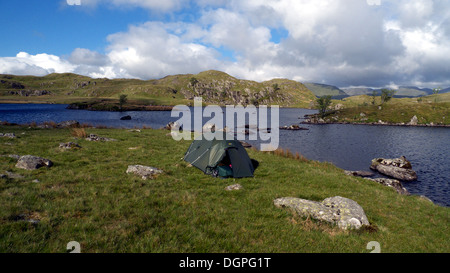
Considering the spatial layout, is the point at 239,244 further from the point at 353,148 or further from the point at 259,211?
the point at 353,148

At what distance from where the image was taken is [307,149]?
4544 centimetres

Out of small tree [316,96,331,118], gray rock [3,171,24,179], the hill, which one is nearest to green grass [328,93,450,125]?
the hill

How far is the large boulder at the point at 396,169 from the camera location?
27.5m

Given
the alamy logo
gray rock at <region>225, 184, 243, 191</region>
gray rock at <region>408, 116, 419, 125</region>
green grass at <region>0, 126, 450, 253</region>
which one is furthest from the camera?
gray rock at <region>408, 116, 419, 125</region>

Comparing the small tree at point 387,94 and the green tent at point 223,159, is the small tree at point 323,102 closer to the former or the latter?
the small tree at point 387,94

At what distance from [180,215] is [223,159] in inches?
308

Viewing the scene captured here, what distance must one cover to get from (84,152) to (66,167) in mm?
4416

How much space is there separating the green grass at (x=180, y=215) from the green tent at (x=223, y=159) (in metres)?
1.06

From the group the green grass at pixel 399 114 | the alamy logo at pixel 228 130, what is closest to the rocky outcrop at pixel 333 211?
the alamy logo at pixel 228 130

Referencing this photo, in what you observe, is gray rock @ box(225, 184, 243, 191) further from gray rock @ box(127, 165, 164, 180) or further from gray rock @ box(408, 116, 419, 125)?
gray rock @ box(408, 116, 419, 125)

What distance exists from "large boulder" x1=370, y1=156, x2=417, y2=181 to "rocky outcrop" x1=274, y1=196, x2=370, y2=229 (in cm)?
2394

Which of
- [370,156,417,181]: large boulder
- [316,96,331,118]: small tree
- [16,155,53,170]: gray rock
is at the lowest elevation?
[370,156,417,181]: large boulder

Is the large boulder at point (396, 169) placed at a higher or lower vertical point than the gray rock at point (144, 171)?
lower

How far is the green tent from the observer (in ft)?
52.6
